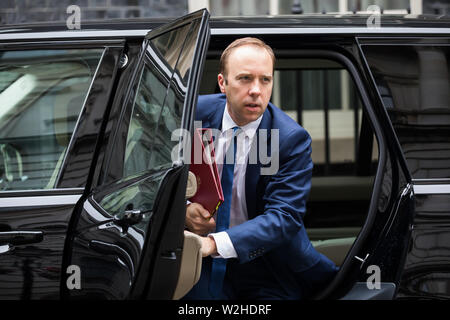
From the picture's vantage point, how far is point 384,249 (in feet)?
7.93

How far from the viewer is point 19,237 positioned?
7.65 ft

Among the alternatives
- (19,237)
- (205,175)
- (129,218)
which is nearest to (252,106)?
(205,175)

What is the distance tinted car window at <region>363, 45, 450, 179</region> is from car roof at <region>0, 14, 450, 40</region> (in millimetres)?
108

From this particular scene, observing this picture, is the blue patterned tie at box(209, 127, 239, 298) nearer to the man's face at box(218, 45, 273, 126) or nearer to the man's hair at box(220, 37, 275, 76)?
the man's face at box(218, 45, 273, 126)

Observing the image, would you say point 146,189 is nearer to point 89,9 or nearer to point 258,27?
point 258,27

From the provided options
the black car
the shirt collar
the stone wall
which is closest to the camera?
the black car

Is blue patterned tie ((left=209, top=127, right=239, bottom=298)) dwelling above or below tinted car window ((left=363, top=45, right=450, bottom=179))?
below

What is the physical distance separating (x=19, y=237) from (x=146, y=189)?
20.8 inches

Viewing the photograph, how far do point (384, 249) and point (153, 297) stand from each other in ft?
2.81

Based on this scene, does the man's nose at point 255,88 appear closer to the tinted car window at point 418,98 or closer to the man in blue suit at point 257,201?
the man in blue suit at point 257,201

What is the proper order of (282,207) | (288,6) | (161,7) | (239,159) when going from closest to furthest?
(282,207), (239,159), (161,7), (288,6)

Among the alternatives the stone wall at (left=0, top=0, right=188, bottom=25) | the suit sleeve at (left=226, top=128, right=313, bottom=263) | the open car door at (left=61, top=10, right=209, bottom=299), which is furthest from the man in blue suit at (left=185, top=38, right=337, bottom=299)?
the stone wall at (left=0, top=0, right=188, bottom=25)

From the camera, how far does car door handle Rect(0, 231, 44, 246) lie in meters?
2.33

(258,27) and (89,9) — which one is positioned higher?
(89,9)
